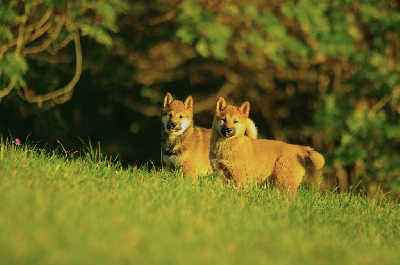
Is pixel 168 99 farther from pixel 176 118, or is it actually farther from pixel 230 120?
pixel 230 120

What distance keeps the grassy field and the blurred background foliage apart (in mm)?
4782

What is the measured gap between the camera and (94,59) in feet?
56.1

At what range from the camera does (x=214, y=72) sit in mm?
16906

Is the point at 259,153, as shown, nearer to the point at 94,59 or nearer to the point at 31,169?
the point at 31,169

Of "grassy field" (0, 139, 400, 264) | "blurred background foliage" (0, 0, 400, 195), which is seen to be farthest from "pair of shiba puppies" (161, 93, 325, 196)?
"blurred background foliage" (0, 0, 400, 195)

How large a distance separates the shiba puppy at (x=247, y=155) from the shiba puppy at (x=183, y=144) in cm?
53

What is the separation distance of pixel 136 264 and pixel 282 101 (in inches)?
509

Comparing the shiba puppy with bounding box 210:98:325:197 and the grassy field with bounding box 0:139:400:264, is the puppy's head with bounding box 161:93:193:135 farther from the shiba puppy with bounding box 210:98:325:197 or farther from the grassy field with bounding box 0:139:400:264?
the grassy field with bounding box 0:139:400:264

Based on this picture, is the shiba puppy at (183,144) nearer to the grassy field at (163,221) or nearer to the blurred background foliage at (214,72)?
the grassy field at (163,221)

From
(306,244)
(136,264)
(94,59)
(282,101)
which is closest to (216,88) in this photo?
(282,101)

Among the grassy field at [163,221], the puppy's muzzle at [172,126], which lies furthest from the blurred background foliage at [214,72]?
the grassy field at [163,221]

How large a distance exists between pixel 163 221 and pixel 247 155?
303cm

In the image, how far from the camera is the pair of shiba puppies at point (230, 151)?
8602mm

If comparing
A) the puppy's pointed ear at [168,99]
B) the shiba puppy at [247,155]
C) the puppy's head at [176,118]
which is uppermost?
the puppy's pointed ear at [168,99]
